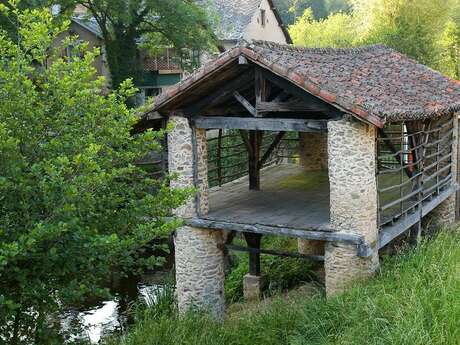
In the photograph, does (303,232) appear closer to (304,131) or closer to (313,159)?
(304,131)

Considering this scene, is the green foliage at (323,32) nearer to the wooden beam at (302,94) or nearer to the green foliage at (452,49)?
the green foliage at (452,49)

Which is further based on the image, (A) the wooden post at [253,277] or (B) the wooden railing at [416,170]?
(A) the wooden post at [253,277]

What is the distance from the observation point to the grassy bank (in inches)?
271

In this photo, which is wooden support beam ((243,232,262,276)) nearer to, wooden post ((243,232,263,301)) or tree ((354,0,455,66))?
wooden post ((243,232,263,301))

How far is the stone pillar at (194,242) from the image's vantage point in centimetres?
1060

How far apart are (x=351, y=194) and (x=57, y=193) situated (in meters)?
4.92

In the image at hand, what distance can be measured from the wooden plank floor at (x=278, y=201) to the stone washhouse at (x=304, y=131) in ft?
0.11

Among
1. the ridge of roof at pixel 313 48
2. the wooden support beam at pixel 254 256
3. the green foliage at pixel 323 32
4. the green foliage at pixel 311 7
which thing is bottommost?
the wooden support beam at pixel 254 256

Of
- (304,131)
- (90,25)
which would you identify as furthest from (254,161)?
(90,25)

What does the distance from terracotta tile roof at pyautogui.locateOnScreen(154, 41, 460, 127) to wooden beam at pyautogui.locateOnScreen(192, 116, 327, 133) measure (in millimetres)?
650

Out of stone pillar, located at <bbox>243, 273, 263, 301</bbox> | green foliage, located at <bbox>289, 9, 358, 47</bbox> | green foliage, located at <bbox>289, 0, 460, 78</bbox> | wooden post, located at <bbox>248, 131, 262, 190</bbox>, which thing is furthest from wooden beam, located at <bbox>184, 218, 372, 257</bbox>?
green foliage, located at <bbox>289, 9, 358, 47</bbox>

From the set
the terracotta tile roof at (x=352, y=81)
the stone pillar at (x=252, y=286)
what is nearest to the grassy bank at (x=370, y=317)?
the terracotta tile roof at (x=352, y=81)

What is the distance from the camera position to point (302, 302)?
30.6 ft

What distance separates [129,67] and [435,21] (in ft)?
42.0
